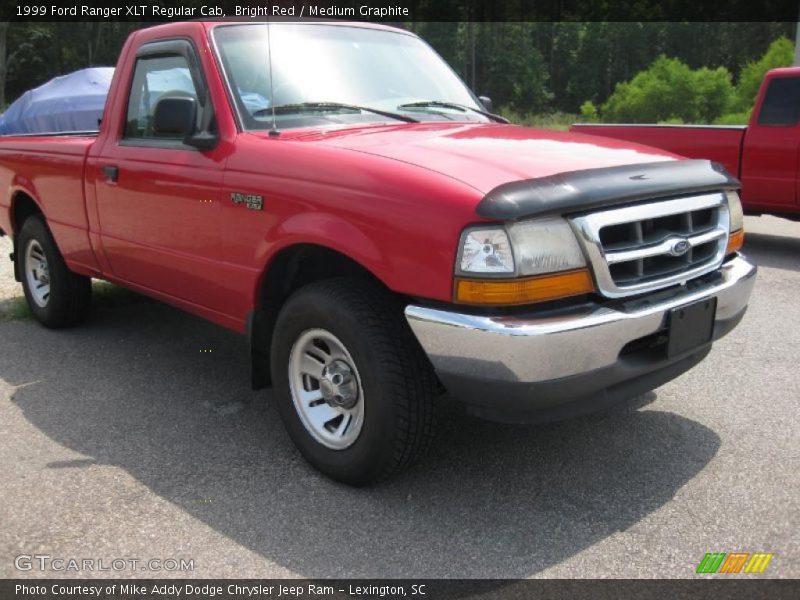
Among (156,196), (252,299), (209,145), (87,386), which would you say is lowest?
(87,386)

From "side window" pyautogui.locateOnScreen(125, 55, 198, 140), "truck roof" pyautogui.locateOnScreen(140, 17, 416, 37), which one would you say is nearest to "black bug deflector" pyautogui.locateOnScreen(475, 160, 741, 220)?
"truck roof" pyautogui.locateOnScreen(140, 17, 416, 37)

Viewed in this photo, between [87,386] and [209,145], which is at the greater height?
[209,145]

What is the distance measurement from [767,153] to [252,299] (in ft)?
22.7

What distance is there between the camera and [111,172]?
445 centimetres

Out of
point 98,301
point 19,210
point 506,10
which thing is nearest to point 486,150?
point 19,210

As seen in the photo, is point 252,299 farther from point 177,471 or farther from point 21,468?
point 21,468

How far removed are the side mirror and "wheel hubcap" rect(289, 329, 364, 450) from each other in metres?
1.15

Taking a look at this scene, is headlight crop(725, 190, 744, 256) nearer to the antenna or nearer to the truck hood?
the truck hood

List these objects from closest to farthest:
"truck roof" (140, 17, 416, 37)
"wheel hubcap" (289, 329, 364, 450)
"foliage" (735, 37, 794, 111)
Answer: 1. "wheel hubcap" (289, 329, 364, 450)
2. "truck roof" (140, 17, 416, 37)
3. "foliage" (735, 37, 794, 111)

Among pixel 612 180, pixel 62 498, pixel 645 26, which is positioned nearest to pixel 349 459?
pixel 62 498

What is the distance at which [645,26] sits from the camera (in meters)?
46.8

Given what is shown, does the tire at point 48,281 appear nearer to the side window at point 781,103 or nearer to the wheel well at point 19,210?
the wheel well at point 19,210

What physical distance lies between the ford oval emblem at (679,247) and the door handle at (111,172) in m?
2.93

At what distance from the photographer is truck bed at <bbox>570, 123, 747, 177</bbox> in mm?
8883
